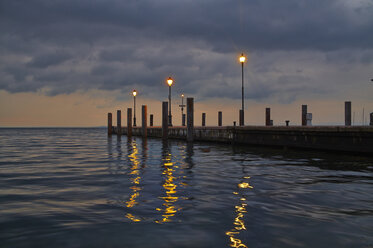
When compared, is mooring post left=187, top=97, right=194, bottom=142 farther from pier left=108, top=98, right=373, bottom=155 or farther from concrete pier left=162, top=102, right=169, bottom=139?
concrete pier left=162, top=102, right=169, bottom=139

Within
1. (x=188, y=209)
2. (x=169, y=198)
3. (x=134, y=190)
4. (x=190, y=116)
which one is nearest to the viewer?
(x=188, y=209)

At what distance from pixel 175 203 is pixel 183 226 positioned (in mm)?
1412

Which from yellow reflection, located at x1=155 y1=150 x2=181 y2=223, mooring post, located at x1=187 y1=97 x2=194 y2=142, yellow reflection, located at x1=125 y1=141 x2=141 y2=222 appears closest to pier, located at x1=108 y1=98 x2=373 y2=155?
mooring post, located at x1=187 y1=97 x2=194 y2=142

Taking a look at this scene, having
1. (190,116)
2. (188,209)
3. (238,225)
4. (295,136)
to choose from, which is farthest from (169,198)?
(190,116)

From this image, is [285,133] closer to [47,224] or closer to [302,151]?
[302,151]

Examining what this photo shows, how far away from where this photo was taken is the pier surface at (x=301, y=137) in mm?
14039

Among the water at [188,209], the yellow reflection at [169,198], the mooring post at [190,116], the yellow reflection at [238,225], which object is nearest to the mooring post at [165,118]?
the mooring post at [190,116]

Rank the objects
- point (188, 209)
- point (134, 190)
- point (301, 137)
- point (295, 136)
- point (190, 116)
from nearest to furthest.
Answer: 1. point (188, 209)
2. point (134, 190)
3. point (301, 137)
4. point (295, 136)
5. point (190, 116)

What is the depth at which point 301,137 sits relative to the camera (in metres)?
17.1

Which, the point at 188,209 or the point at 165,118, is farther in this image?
the point at 165,118

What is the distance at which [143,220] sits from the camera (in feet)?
16.6

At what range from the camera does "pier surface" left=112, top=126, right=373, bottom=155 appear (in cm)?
1404

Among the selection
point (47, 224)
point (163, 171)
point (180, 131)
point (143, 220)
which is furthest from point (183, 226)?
point (180, 131)

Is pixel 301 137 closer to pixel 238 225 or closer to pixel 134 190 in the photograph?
pixel 134 190
